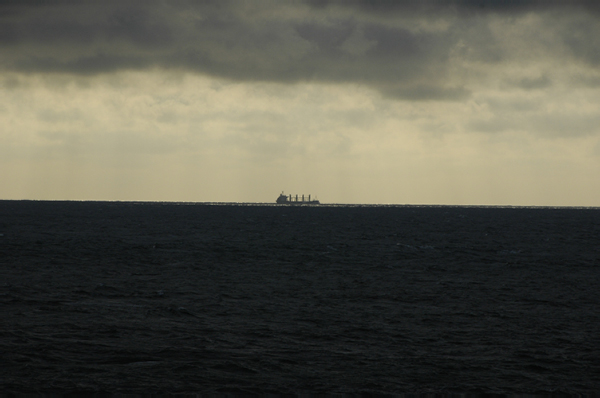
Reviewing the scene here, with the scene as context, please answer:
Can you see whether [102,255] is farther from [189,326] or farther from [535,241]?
[535,241]

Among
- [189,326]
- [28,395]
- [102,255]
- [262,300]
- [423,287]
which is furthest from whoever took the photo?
[102,255]

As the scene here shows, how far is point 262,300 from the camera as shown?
36031 millimetres

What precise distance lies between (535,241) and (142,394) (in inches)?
3091

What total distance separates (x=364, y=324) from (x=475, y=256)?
39011 mm

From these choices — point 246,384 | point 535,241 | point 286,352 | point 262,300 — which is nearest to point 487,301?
point 262,300

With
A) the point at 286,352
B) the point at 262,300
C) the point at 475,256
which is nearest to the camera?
the point at 286,352

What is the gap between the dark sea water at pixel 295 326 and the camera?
20.6 meters

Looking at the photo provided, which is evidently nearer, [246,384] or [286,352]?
[246,384]

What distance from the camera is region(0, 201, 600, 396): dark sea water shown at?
20625 mm

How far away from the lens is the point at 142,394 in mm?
18812

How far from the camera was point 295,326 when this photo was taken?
94.6ft

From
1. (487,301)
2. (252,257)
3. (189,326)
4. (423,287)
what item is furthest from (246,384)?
(252,257)

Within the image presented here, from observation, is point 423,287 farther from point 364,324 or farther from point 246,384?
point 246,384

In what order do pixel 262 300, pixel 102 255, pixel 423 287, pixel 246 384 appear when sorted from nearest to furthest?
1. pixel 246 384
2. pixel 262 300
3. pixel 423 287
4. pixel 102 255
